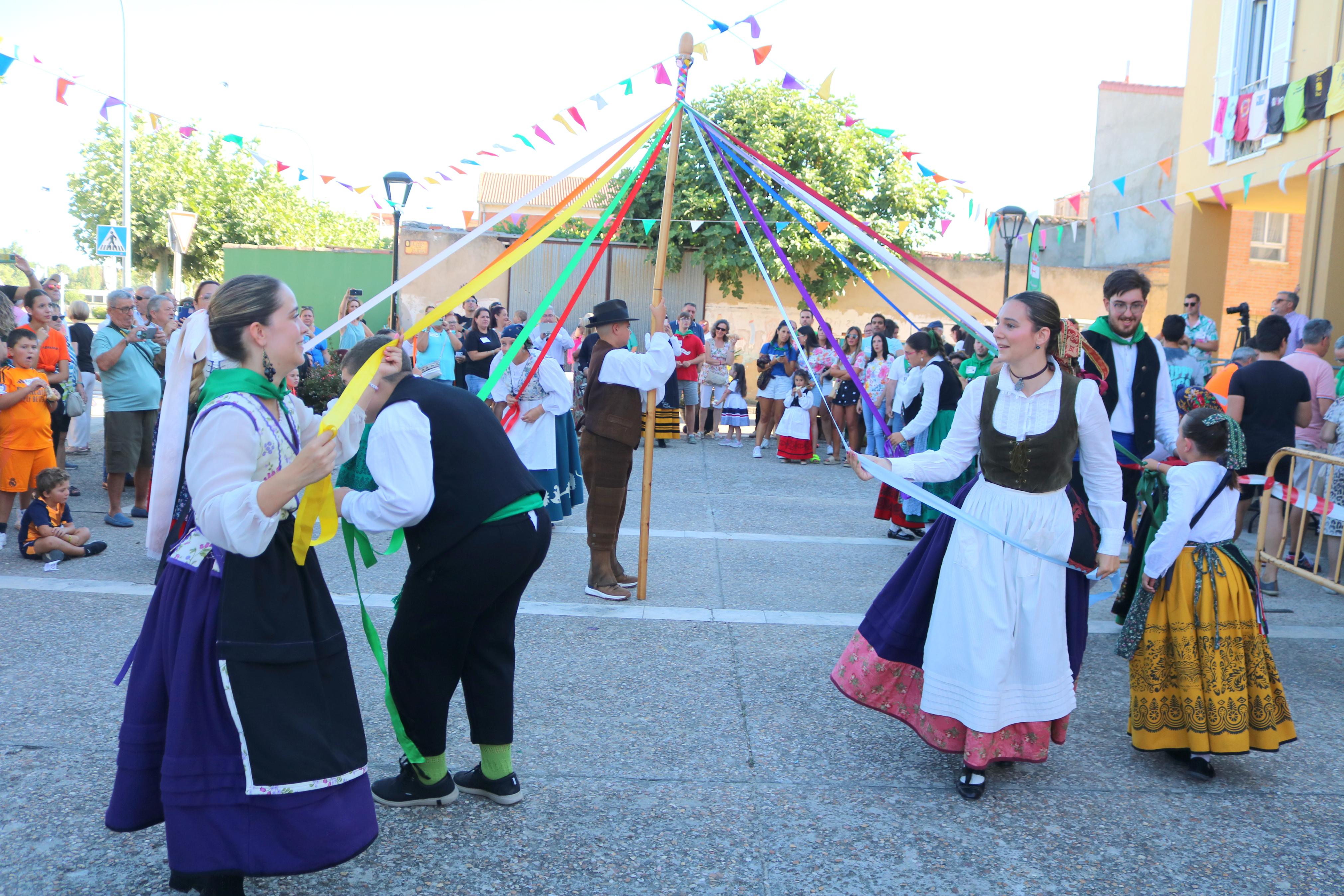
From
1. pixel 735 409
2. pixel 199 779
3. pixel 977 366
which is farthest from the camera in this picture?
pixel 735 409

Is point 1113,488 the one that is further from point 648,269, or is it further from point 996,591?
point 648,269

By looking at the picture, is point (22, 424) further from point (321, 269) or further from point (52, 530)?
point (321, 269)

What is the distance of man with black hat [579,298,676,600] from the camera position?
5379 millimetres

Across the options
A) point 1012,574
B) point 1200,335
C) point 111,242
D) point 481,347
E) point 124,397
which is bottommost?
point 1012,574

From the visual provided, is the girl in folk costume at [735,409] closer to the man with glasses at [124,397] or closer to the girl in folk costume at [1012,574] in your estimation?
the man with glasses at [124,397]

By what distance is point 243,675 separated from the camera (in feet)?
7.47

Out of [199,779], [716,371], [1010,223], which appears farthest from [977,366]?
[1010,223]

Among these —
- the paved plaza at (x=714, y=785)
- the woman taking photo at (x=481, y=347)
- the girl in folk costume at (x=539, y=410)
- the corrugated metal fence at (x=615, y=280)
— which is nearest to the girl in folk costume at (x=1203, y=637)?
the paved plaza at (x=714, y=785)

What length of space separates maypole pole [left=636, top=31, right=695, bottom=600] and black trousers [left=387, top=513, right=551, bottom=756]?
7.49 ft

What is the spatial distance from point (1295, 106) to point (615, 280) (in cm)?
1141

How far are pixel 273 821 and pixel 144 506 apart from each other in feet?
19.6

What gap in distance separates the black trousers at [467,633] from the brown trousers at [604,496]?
2489 millimetres

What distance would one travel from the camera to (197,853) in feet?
7.38

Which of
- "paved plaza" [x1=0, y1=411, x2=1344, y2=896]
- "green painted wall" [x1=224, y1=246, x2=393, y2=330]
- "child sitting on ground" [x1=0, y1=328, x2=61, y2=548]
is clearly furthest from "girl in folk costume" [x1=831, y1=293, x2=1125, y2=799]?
"green painted wall" [x1=224, y1=246, x2=393, y2=330]
